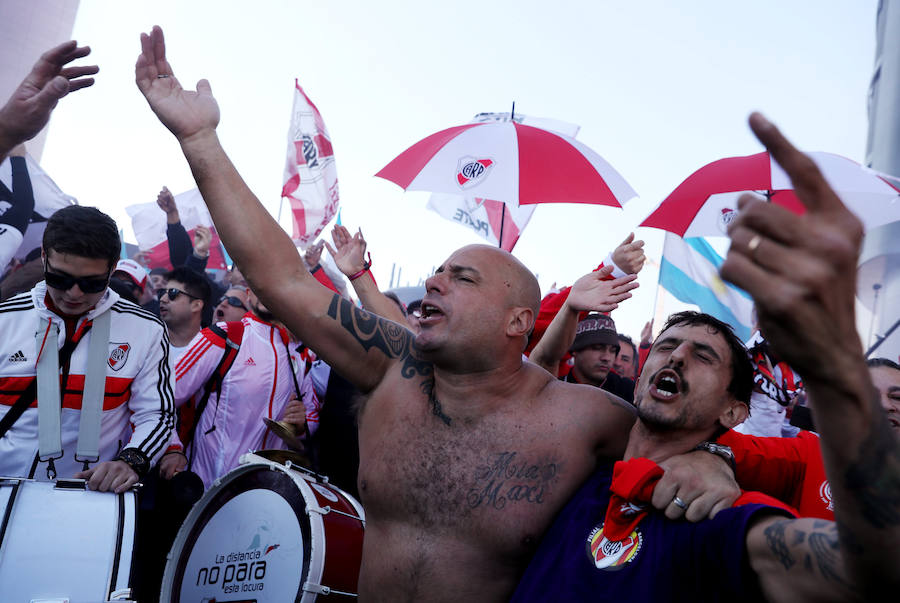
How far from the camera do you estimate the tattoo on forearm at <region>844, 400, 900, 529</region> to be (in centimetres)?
106

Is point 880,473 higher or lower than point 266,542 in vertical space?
higher

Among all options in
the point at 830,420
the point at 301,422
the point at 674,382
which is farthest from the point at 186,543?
the point at 830,420

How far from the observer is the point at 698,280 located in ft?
28.1

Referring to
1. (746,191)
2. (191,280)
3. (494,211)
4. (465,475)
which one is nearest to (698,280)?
(494,211)

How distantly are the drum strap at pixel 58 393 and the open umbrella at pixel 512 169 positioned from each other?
2.67 meters

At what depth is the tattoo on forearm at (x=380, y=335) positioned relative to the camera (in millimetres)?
2660

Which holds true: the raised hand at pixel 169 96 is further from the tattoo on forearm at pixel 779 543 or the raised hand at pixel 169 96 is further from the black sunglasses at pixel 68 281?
the tattoo on forearm at pixel 779 543

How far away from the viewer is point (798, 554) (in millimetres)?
1370

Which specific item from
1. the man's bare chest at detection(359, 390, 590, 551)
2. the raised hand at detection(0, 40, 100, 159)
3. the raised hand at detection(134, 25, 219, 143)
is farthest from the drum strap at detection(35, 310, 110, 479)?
the man's bare chest at detection(359, 390, 590, 551)

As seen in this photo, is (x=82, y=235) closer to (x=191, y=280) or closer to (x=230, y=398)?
(x=230, y=398)

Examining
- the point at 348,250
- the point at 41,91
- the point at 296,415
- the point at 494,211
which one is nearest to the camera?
the point at 41,91

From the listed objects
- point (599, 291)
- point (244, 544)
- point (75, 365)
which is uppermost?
point (599, 291)

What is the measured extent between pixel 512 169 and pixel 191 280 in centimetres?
268

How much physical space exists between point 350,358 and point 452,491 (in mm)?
657
